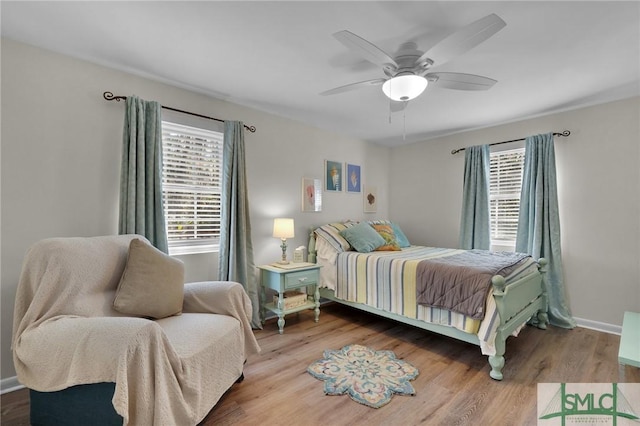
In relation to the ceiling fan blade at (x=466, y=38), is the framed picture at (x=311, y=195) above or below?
below

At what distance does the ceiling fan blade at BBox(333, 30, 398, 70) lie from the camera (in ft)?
5.12

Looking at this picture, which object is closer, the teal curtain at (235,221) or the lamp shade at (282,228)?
the teal curtain at (235,221)

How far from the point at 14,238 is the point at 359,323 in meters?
2.98

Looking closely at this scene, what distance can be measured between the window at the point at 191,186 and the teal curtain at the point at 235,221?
0.14m

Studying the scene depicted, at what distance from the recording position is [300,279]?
313 cm

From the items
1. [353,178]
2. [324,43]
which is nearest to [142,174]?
[324,43]

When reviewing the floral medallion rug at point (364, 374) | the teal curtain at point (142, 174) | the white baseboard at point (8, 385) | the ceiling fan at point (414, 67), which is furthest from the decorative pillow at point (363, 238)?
the white baseboard at point (8, 385)

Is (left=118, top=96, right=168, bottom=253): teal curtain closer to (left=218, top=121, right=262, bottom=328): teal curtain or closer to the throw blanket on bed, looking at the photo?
(left=218, top=121, right=262, bottom=328): teal curtain

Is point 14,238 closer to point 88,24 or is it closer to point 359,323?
point 88,24

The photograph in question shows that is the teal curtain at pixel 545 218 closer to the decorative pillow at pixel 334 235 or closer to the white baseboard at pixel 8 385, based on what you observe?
the decorative pillow at pixel 334 235

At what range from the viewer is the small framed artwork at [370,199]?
4621 millimetres

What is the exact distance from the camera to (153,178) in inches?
95.7

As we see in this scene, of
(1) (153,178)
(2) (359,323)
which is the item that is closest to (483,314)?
(2) (359,323)

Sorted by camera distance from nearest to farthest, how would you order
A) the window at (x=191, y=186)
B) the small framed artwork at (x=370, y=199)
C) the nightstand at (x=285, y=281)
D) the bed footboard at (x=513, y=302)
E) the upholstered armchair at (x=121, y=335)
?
the upholstered armchair at (x=121, y=335), the bed footboard at (x=513, y=302), the window at (x=191, y=186), the nightstand at (x=285, y=281), the small framed artwork at (x=370, y=199)
